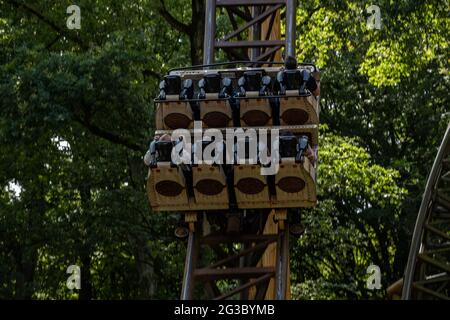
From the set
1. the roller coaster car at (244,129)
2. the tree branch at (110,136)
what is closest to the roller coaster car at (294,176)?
the roller coaster car at (244,129)

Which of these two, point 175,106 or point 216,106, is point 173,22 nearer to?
point 175,106

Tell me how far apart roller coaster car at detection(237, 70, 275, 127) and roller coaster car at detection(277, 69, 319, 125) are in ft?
0.45

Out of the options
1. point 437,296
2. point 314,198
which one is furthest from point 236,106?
point 437,296

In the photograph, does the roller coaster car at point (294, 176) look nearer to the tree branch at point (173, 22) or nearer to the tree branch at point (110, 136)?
the tree branch at point (110, 136)

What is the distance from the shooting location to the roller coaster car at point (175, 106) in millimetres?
13805

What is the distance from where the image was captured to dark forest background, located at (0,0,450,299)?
21.4 m

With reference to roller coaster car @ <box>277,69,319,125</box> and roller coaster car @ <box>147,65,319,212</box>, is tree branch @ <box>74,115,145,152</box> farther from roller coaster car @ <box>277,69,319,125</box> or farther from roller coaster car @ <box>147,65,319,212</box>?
roller coaster car @ <box>277,69,319,125</box>

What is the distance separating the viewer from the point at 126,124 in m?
22.5

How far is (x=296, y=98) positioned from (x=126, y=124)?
9339 mm

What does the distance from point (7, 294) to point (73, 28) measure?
6783 mm

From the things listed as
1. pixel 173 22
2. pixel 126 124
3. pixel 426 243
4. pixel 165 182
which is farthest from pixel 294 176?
pixel 173 22

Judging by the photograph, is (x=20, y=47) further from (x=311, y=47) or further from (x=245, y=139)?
(x=245, y=139)

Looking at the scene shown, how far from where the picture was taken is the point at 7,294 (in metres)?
26.8

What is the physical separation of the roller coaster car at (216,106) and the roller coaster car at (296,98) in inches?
22.5
